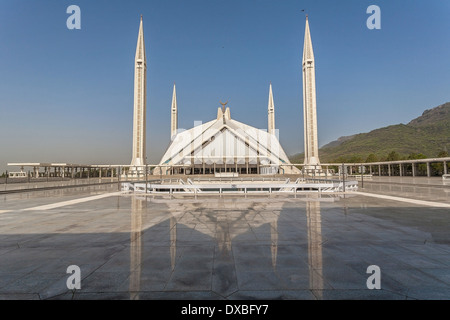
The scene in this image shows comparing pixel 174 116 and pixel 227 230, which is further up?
pixel 174 116

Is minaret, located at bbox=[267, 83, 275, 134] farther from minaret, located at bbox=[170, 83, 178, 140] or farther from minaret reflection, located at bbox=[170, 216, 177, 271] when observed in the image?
minaret reflection, located at bbox=[170, 216, 177, 271]

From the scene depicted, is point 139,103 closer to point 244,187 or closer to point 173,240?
point 244,187

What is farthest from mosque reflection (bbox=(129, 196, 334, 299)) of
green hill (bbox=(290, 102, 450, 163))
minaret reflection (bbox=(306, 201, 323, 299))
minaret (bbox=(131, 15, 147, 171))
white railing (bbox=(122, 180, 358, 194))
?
green hill (bbox=(290, 102, 450, 163))

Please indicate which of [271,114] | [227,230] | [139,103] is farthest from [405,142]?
[227,230]

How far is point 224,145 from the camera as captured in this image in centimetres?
3988

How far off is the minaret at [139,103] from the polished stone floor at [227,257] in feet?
85.8

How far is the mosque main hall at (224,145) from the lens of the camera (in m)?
31.0

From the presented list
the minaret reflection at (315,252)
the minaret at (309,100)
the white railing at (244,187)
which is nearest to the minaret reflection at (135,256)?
the minaret reflection at (315,252)

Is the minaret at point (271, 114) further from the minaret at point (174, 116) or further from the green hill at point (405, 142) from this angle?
the minaret at point (174, 116)

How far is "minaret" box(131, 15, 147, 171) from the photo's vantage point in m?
30.1

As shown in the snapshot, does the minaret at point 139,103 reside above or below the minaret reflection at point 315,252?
above

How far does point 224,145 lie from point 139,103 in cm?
1510
